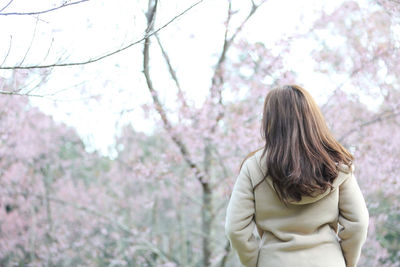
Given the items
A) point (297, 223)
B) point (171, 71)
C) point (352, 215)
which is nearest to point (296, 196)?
point (297, 223)

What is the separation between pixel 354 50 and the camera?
501 centimetres

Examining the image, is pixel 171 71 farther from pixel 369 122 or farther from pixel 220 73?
pixel 369 122

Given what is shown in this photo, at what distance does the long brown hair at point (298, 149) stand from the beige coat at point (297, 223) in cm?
6

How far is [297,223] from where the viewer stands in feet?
4.99

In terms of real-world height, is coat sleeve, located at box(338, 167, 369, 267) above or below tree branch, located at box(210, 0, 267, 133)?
below

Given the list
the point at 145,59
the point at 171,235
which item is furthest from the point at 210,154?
the point at 171,235

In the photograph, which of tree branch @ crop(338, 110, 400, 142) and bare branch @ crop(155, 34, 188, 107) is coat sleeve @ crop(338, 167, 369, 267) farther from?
bare branch @ crop(155, 34, 188, 107)

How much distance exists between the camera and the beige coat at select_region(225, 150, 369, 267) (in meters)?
1.51

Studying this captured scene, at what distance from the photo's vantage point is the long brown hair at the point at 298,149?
56.0 inches

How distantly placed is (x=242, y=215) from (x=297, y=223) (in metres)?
0.19

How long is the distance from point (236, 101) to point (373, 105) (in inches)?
63.5

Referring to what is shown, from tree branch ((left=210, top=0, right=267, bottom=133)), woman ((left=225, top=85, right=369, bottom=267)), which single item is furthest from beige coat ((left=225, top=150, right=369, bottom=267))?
tree branch ((left=210, top=0, right=267, bottom=133))

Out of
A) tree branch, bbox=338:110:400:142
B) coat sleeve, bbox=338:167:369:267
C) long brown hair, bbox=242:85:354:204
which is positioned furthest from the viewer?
tree branch, bbox=338:110:400:142

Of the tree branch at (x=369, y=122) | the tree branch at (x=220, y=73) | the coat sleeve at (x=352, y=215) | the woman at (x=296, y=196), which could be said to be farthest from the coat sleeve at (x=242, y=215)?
the tree branch at (x=220, y=73)
